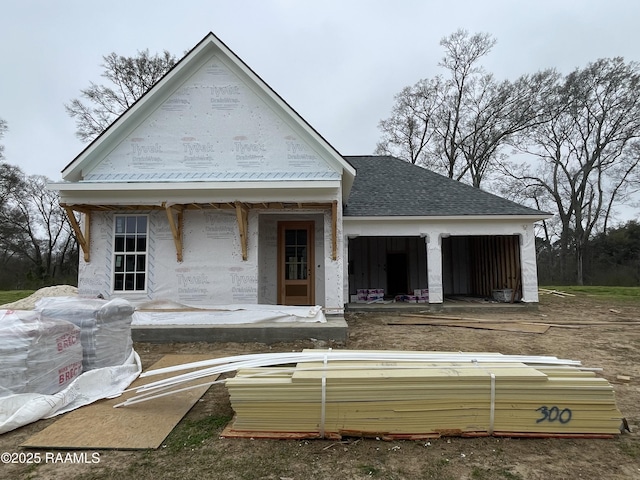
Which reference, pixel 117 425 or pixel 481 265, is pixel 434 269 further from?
pixel 117 425

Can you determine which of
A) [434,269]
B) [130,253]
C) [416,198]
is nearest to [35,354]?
[130,253]

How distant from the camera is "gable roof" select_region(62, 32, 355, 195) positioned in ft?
29.8

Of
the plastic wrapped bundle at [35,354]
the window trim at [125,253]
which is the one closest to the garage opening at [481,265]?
the window trim at [125,253]

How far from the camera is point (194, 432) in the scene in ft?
11.6

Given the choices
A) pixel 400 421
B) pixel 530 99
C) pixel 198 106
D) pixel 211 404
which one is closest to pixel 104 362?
pixel 211 404

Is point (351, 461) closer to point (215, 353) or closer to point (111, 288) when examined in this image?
point (215, 353)

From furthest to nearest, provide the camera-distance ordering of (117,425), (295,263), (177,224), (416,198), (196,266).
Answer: (416,198) → (295,263) → (196,266) → (177,224) → (117,425)

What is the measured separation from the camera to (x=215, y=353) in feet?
21.5

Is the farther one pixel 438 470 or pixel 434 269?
pixel 434 269

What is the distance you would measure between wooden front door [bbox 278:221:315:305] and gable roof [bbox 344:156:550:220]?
159 cm

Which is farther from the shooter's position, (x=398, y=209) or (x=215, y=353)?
(x=398, y=209)

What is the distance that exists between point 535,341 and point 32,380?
8.04 metres

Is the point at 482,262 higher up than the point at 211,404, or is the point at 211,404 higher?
the point at 482,262

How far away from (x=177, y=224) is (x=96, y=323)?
449 centimetres
